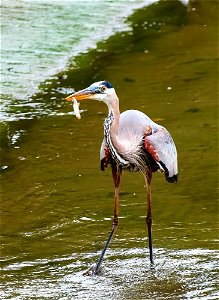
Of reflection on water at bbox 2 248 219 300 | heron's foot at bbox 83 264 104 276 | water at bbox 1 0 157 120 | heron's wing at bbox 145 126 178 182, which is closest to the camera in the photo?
reflection on water at bbox 2 248 219 300

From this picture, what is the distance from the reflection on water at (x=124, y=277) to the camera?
7098 mm

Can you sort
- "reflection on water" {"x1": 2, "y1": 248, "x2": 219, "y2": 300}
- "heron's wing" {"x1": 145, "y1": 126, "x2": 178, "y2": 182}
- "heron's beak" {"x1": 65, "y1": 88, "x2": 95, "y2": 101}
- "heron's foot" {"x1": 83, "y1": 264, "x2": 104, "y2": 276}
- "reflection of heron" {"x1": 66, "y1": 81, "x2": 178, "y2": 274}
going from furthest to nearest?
"heron's wing" {"x1": 145, "y1": 126, "x2": 178, "y2": 182}
"reflection of heron" {"x1": 66, "y1": 81, "x2": 178, "y2": 274}
"heron's foot" {"x1": 83, "y1": 264, "x2": 104, "y2": 276}
"heron's beak" {"x1": 65, "y1": 88, "x2": 95, "y2": 101}
"reflection on water" {"x1": 2, "y1": 248, "x2": 219, "y2": 300}

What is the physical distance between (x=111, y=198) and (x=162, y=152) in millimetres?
1325

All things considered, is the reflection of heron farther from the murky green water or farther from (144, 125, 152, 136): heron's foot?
the murky green water

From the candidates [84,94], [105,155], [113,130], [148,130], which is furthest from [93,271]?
[84,94]

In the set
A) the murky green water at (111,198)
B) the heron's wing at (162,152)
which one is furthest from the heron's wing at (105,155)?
the murky green water at (111,198)

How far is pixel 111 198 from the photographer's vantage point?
9.01m

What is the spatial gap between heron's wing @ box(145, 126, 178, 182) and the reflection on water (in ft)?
2.08

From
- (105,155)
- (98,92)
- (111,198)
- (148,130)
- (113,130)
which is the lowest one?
(111,198)

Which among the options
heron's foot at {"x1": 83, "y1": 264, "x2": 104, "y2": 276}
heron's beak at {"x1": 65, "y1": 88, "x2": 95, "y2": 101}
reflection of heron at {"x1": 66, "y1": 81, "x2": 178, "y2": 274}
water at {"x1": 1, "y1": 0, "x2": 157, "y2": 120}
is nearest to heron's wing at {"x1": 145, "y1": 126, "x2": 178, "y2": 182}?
reflection of heron at {"x1": 66, "y1": 81, "x2": 178, "y2": 274}

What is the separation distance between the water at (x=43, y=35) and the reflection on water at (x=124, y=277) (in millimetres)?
3766

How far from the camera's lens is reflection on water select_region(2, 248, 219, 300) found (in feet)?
23.3

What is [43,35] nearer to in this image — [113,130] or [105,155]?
[105,155]

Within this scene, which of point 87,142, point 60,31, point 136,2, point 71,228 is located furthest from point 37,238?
point 136,2
